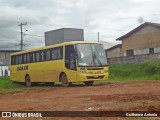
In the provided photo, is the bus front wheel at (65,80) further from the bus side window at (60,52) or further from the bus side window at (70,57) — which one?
the bus side window at (60,52)

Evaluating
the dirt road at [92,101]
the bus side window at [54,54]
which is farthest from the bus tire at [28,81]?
the dirt road at [92,101]

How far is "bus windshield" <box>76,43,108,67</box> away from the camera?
932 inches

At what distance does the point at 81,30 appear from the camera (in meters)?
61.4

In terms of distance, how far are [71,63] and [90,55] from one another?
1.26 meters

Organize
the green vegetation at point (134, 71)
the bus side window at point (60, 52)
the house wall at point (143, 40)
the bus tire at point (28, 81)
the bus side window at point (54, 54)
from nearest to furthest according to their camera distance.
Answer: the bus side window at point (60, 52) → the bus side window at point (54, 54) → the bus tire at point (28, 81) → the green vegetation at point (134, 71) → the house wall at point (143, 40)

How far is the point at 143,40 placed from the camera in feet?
178

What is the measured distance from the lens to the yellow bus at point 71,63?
23688 millimetres

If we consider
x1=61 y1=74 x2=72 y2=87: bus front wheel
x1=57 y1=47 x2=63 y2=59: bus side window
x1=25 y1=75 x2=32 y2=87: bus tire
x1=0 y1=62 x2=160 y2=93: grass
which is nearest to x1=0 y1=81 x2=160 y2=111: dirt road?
x1=61 y1=74 x2=72 y2=87: bus front wheel

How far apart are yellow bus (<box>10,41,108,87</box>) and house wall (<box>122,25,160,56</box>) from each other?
26.5m

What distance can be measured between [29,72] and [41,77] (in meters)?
2.05

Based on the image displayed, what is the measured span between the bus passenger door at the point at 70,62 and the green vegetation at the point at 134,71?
9471mm

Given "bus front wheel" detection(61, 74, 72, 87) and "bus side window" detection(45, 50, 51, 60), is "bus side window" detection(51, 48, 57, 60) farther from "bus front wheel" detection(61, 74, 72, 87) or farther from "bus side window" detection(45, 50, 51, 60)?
"bus front wheel" detection(61, 74, 72, 87)

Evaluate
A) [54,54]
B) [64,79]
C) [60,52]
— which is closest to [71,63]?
[60,52]

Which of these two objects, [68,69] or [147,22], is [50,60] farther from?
[147,22]
